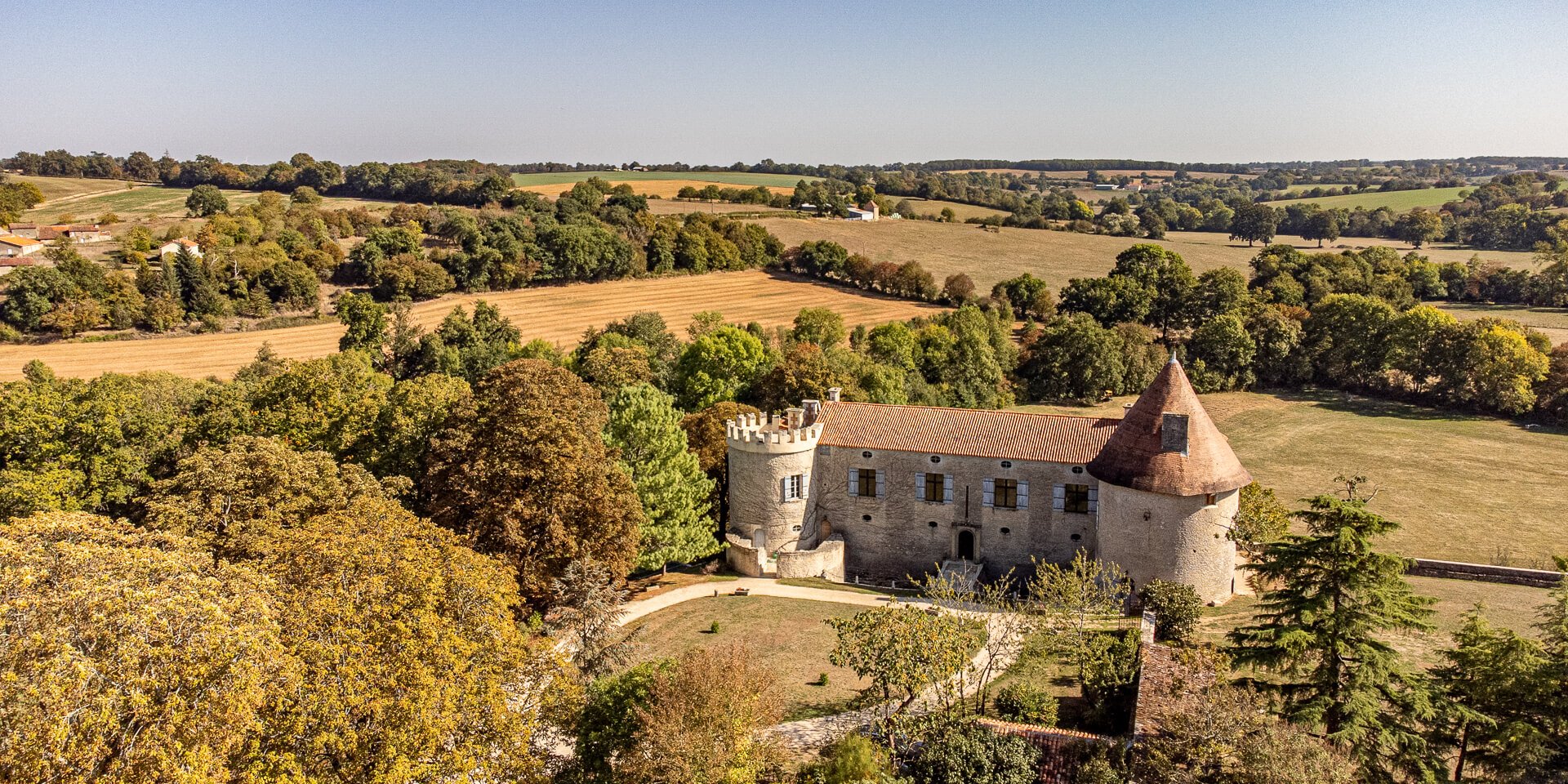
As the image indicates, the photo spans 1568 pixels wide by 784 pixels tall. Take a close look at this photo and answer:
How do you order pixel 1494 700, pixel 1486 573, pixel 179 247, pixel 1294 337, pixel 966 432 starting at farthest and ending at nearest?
pixel 179 247 → pixel 1294 337 → pixel 966 432 → pixel 1486 573 → pixel 1494 700

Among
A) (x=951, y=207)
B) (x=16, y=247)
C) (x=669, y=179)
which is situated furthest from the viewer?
(x=669, y=179)

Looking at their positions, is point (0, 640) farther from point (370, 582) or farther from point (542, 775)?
point (542, 775)

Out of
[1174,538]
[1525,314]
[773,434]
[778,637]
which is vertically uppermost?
[773,434]

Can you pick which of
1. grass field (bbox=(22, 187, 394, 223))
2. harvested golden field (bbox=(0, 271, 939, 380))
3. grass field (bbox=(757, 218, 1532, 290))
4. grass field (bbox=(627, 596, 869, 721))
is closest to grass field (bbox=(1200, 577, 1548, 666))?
grass field (bbox=(627, 596, 869, 721))

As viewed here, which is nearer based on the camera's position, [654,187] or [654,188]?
[654,188]

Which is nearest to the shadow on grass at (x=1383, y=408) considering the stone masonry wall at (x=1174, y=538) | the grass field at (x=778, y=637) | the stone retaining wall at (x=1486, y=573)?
the stone retaining wall at (x=1486, y=573)

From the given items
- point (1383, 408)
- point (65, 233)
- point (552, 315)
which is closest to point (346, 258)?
point (552, 315)

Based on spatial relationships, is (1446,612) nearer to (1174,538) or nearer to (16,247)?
Answer: (1174,538)
